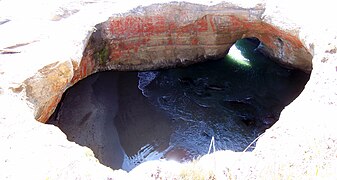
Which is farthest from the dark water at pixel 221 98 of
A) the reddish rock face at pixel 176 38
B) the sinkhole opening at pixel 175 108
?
the reddish rock face at pixel 176 38

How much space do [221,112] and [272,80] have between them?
98.3 inches

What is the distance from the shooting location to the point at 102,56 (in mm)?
9523

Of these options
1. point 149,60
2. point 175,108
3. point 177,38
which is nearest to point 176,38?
point 177,38

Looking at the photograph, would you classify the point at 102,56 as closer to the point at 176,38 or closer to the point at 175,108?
the point at 176,38

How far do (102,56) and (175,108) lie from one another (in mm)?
2496

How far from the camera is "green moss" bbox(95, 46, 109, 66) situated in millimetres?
9312

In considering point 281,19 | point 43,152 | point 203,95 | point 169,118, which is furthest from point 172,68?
point 43,152

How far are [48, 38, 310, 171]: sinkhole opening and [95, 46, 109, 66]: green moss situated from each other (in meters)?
0.48

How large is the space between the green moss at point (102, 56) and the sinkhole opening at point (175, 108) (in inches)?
18.9

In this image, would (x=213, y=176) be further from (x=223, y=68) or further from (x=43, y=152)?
(x=223, y=68)

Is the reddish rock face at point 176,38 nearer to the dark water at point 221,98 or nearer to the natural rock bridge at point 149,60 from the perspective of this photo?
the natural rock bridge at point 149,60

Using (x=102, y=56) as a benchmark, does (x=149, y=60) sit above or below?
below

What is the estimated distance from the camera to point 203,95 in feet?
31.7

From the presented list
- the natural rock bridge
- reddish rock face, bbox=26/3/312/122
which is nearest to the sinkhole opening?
reddish rock face, bbox=26/3/312/122
